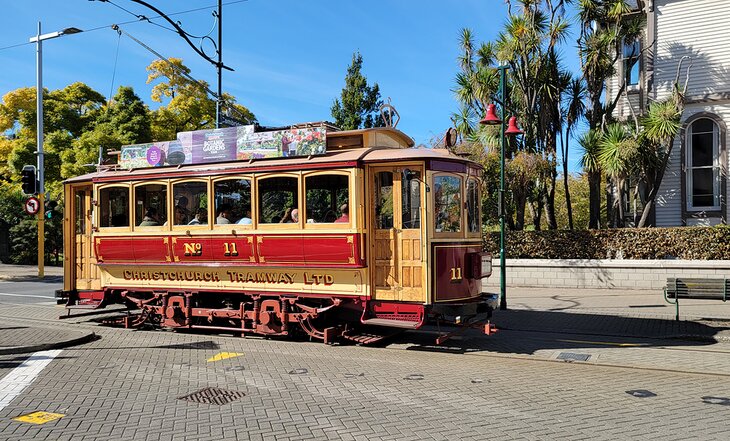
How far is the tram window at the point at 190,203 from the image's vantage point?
1076 centimetres

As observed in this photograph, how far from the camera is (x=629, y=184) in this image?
21000 mm

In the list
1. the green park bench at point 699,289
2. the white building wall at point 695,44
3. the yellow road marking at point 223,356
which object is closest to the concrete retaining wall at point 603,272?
the green park bench at point 699,289

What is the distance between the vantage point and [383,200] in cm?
944

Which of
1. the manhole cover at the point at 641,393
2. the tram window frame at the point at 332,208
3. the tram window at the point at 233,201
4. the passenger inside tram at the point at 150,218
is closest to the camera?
the manhole cover at the point at 641,393

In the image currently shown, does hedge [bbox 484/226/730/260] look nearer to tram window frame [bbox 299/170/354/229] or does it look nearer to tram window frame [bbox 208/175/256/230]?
tram window frame [bbox 299/170/354/229]

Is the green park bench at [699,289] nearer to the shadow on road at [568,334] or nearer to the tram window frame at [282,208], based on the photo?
the shadow on road at [568,334]

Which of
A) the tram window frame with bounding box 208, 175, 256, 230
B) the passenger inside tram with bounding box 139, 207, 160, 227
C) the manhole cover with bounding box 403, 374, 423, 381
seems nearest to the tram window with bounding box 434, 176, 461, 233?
the manhole cover with bounding box 403, 374, 423, 381

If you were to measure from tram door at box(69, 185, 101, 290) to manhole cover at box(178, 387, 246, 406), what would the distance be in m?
6.42

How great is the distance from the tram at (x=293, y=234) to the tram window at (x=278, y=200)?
0.06 ft

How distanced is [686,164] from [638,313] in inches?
A: 391

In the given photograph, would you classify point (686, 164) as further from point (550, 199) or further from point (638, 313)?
point (638, 313)

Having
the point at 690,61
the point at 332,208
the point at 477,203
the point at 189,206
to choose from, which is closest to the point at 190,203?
the point at 189,206

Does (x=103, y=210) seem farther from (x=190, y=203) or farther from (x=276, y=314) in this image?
(x=276, y=314)

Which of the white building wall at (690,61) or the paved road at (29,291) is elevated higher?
the white building wall at (690,61)
